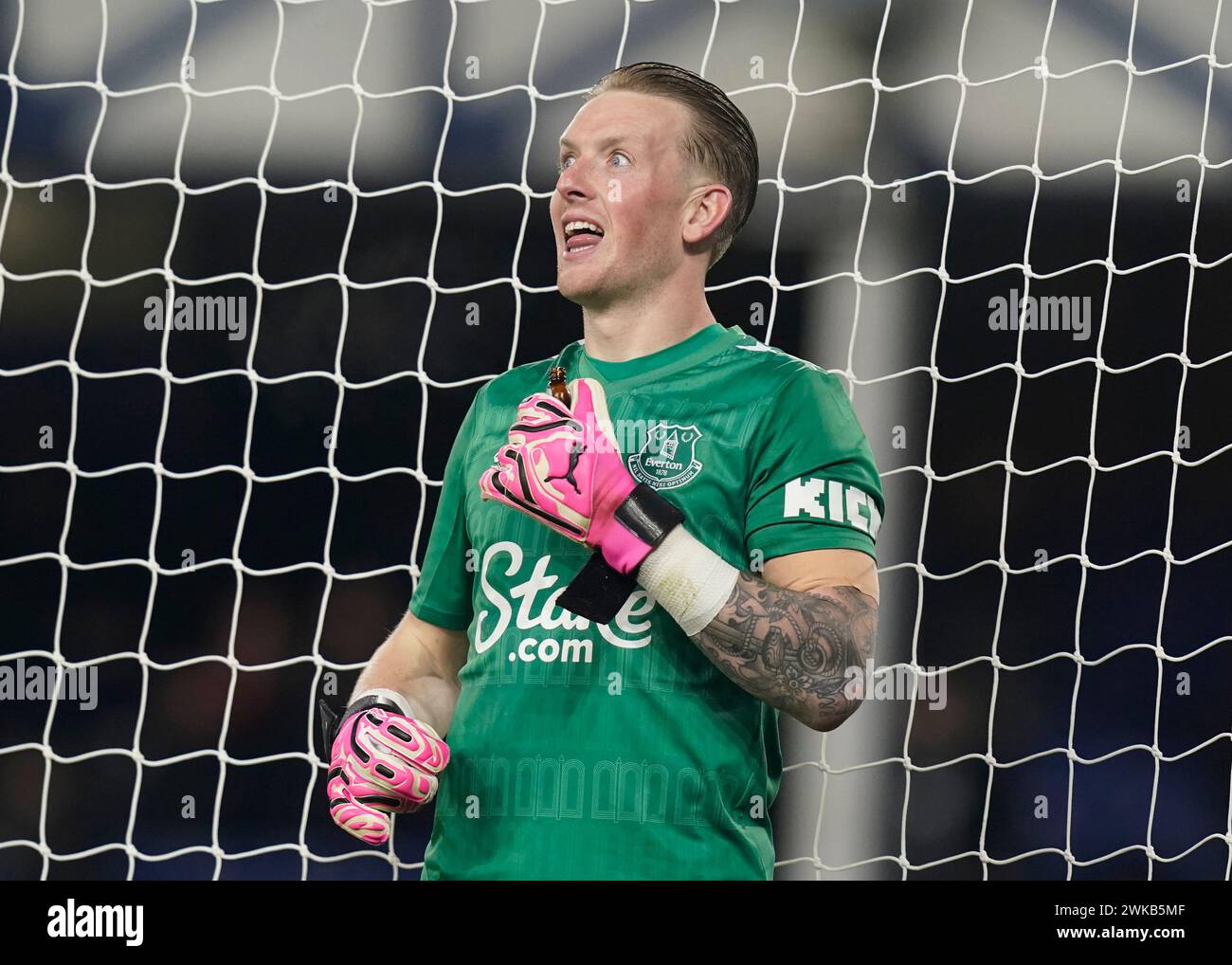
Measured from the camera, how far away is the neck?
2084mm

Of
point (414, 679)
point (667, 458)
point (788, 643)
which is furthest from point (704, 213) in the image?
point (414, 679)

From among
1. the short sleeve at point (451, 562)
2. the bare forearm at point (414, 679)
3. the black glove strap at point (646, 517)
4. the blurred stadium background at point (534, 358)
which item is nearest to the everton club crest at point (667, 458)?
the black glove strap at point (646, 517)

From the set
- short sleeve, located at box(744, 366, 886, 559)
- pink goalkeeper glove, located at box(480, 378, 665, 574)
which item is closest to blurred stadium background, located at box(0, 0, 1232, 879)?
short sleeve, located at box(744, 366, 886, 559)

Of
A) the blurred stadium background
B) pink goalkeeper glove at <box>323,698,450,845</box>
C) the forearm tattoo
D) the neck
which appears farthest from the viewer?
the blurred stadium background

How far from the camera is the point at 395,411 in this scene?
3270 mm

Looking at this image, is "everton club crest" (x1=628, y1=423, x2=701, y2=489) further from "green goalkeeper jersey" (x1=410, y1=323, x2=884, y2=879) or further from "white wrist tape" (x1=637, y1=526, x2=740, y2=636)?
"white wrist tape" (x1=637, y1=526, x2=740, y2=636)

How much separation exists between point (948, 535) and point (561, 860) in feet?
4.89

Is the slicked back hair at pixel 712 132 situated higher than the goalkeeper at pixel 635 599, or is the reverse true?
the slicked back hair at pixel 712 132

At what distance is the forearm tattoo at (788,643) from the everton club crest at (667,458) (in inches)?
7.4

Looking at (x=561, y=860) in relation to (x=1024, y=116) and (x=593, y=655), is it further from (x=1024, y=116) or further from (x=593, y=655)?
(x=1024, y=116)

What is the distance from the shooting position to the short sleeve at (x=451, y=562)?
6.92 feet

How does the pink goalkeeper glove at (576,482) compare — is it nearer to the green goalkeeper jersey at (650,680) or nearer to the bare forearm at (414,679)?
the green goalkeeper jersey at (650,680)

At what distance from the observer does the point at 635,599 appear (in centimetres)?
194

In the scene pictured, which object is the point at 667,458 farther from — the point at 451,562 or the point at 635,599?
the point at 451,562
